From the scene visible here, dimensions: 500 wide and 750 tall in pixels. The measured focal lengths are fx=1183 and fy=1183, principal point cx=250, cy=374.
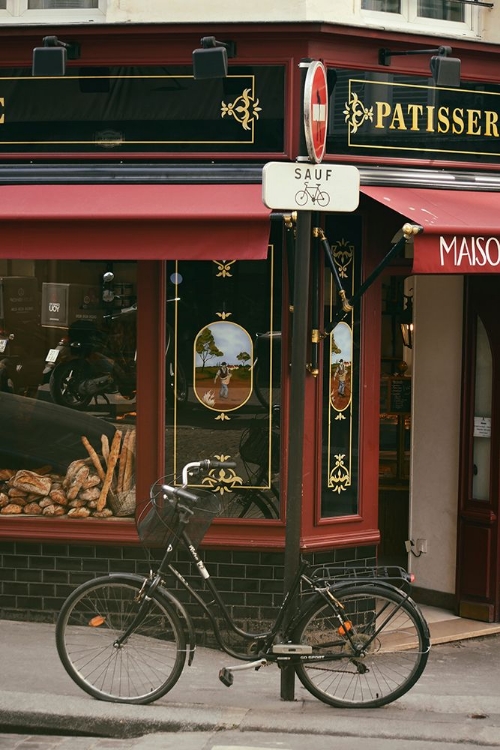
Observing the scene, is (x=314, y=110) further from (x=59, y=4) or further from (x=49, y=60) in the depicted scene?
(x=59, y=4)

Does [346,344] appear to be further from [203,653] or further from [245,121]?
[203,653]

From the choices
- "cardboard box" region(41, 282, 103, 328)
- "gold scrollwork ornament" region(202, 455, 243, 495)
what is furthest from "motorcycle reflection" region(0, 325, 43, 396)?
"gold scrollwork ornament" region(202, 455, 243, 495)

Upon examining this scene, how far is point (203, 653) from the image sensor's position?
7801 millimetres

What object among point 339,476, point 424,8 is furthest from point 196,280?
point 424,8

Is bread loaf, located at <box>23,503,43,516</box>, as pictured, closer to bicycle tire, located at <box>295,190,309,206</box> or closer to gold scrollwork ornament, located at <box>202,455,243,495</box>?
gold scrollwork ornament, located at <box>202,455,243,495</box>

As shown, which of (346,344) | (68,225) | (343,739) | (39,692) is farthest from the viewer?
(346,344)

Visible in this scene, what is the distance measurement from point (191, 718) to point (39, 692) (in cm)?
93

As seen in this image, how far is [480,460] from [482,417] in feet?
1.09

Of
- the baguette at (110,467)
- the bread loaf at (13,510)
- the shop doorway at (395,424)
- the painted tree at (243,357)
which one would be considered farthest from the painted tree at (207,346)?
the shop doorway at (395,424)

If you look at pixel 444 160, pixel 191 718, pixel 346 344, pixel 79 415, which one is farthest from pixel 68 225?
pixel 191 718

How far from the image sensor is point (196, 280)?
7.95m

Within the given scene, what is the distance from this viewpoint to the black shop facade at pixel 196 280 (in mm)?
7676

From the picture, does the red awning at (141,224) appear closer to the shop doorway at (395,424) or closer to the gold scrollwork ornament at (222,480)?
the gold scrollwork ornament at (222,480)

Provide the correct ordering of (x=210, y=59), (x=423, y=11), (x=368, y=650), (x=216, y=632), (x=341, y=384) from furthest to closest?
(x=423, y=11) < (x=341, y=384) < (x=210, y=59) < (x=216, y=632) < (x=368, y=650)
